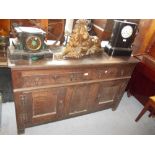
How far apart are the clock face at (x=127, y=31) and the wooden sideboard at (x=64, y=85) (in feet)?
0.89

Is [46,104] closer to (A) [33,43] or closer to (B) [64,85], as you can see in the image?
(B) [64,85]

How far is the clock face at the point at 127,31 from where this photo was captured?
70.6 inches

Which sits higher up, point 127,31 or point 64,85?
point 127,31

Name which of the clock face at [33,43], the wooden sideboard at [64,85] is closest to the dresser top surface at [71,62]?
the wooden sideboard at [64,85]

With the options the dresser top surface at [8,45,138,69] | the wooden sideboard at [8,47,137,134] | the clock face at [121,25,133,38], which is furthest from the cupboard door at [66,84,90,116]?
the clock face at [121,25,133,38]

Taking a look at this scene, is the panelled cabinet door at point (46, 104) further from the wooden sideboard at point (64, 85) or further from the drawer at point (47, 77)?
the drawer at point (47, 77)

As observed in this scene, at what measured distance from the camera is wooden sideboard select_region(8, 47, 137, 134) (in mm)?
1452

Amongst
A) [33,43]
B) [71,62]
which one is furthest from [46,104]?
[33,43]

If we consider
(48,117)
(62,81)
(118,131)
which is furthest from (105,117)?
(62,81)

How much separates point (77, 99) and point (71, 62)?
1.70 feet

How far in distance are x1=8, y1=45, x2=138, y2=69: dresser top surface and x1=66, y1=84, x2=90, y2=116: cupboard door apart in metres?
0.29

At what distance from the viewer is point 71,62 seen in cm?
158
